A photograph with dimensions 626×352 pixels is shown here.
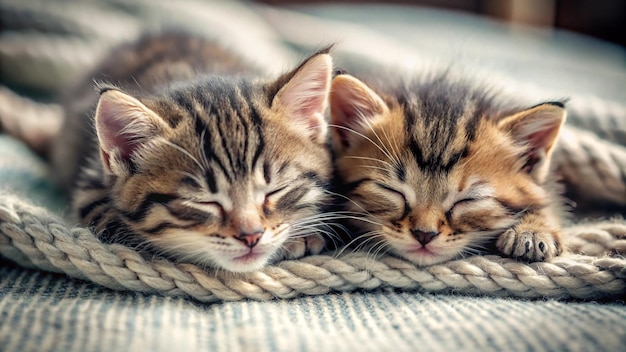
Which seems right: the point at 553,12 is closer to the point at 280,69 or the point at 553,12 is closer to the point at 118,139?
the point at 280,69

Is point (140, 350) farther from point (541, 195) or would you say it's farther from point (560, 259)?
point (541, 195)

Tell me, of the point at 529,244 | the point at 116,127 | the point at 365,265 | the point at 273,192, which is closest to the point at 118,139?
the point at 116,127

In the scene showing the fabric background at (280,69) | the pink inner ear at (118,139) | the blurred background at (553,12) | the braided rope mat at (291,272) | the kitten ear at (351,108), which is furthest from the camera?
the blurred background at (553,12)

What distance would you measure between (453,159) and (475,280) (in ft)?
0.91

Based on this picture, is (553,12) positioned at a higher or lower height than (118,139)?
higher

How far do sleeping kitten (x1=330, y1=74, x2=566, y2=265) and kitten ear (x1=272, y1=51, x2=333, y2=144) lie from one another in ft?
0.17

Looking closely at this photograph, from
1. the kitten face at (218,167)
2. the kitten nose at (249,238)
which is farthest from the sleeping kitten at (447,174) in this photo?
the kitten nose at (249,238)

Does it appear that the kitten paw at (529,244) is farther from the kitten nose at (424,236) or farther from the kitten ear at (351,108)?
the kitten ear at (351,108)

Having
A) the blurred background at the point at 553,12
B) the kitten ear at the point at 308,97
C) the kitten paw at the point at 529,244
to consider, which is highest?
the blurred background at the point at 553,12

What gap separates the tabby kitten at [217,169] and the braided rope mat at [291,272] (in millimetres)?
59

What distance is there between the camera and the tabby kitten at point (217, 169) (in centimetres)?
116

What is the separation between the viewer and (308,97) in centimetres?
134

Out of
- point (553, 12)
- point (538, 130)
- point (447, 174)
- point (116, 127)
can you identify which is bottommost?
point (116, 127)

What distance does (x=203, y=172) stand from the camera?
46.2 inches
